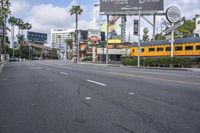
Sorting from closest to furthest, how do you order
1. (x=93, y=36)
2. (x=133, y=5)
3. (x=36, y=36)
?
(x=133, y=5)
(x=93, y=36)
(x=36, y=36)

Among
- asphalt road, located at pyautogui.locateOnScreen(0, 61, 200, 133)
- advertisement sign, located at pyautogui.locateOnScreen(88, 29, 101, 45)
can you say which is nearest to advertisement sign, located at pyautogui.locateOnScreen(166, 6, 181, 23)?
asphalt road, located at pyautogui.locateOnScreen(0, 61, 200, 133)

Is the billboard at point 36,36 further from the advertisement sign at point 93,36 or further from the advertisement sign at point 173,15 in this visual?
the advertisement sign at point 173,15

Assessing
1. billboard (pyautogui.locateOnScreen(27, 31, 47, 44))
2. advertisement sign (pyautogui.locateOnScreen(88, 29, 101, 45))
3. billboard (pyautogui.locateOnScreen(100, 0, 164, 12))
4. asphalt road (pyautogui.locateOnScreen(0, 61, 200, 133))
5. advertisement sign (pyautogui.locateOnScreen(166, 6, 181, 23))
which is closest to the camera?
asphalt road (pyautogui.locateOnScreen(0, 61, 200, 133))

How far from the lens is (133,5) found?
225 ft

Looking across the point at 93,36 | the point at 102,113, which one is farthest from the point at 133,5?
the point at 102,113

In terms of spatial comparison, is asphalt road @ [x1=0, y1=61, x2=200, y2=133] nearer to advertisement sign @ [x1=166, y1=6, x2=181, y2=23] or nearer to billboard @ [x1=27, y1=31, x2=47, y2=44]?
advertisement sign @ [x1=166, y1=6, x2=181, y2=23]

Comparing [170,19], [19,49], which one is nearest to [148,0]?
[170,19]

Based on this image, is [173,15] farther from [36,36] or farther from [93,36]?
[36,36]

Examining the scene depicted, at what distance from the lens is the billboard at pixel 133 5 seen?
223 ft

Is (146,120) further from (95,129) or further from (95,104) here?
(95,104)

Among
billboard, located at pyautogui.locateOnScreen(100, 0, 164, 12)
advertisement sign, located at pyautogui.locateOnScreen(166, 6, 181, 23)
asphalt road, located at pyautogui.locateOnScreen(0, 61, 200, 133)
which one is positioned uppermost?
billboard, located at pyautogui.locateOnScreen(100, 0, 164, 12)

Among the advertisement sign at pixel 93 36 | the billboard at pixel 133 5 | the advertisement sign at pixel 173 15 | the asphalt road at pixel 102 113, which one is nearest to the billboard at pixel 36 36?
the advertisement sign at pixel 93 36

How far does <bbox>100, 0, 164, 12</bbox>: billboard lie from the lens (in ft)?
223

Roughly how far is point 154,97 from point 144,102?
110 centimetres
